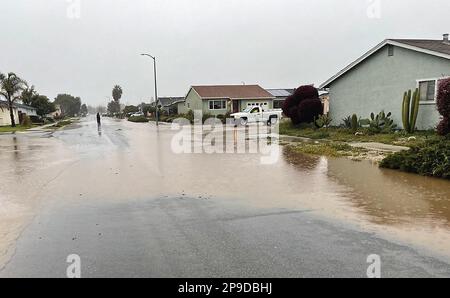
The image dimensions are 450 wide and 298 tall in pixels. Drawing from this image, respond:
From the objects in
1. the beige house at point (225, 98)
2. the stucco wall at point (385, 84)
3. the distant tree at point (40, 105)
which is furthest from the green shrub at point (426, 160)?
the distant tree at point (40, 105)

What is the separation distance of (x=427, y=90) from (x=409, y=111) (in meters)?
1.22

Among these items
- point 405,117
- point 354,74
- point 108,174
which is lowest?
point 108,174

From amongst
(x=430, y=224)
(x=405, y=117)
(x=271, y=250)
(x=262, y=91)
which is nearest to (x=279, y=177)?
(x=430, y=224)

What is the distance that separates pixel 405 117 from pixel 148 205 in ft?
49.0

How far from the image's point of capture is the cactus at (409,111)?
56.5ft

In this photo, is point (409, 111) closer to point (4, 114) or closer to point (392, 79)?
point (392, 79)

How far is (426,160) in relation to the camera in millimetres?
9266

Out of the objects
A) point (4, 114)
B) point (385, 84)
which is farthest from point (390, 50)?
point (4, 114)

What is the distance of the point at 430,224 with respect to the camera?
5426 mm

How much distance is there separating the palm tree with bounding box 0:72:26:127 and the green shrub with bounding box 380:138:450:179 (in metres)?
41.9

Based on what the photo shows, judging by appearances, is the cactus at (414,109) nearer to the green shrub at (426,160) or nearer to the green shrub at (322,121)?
the green shrub at (322,121)

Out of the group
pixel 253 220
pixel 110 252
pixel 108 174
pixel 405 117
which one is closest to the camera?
pixel 110 252
